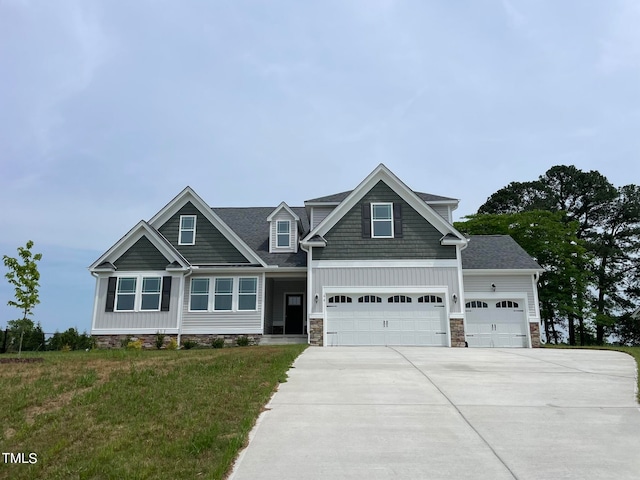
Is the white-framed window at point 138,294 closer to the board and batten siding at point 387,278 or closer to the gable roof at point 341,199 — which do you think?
the board and batten siding at point 387,278

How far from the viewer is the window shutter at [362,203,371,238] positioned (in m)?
19.8

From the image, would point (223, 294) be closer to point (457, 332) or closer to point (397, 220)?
point (397, 220)

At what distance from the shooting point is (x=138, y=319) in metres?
19.5

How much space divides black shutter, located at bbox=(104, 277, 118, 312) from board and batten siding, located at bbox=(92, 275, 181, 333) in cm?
15

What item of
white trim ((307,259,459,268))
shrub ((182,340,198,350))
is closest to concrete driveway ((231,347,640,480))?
white trim ((307,259,459,268))

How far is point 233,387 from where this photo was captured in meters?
7.81

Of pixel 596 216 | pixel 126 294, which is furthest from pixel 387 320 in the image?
pixel 596 216

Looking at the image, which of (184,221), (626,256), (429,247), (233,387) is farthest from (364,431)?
(626,256)

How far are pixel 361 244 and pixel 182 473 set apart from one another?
15.7 m

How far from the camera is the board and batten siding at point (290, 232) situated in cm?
2192

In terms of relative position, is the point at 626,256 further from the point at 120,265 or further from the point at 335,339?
the point at 120,265

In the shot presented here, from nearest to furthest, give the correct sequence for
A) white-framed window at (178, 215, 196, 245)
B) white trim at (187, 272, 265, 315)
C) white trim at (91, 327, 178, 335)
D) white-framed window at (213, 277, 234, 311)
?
white trim at (91, 327, 178, 335) < white trim at (187, 272, 265, 315) < white-framed window at (213, 277, 234, 311) < white-framed window at (178, 215, 196, 245)

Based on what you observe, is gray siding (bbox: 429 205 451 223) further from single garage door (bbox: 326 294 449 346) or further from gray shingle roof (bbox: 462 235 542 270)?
single garage door (bbox: 326 294 449 346)

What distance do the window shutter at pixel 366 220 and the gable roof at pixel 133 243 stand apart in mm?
7718
